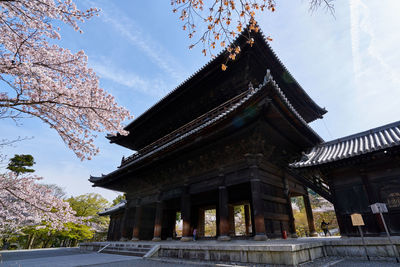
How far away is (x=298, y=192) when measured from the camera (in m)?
9.70

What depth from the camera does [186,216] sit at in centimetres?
898

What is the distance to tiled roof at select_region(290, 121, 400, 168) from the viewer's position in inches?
232

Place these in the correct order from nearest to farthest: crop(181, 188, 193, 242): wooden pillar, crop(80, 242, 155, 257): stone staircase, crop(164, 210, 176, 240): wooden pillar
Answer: crop(80, 242, 155, 257): stone staircase, crop(181, 188, 193, 242): wooden pillar, crop(164, 210, 176, 240): wooden pillar

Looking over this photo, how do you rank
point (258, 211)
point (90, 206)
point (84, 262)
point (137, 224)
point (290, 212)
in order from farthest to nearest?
point (90, 206) < point (137, 224) < point (290, 212) < point (258, 211) < point (84, 262)

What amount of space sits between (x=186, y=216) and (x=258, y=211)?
3.76m

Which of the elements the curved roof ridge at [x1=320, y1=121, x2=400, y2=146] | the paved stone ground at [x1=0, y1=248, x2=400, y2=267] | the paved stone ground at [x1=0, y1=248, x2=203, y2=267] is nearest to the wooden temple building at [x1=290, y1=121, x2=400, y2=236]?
the curved roof ridge at [x1=320, y1=121, x2=400, y2=146]

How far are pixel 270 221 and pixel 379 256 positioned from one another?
117 inches

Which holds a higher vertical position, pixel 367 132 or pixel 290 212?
pixel 367 132

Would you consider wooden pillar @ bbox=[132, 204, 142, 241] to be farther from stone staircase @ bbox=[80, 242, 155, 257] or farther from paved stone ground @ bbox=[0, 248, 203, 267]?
paved stone ground @ bbox=[0, 248, 203, 267]

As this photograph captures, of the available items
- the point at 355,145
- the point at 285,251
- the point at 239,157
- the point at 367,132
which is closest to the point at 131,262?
the point at 285,251

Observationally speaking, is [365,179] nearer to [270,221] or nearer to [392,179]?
[392,179]

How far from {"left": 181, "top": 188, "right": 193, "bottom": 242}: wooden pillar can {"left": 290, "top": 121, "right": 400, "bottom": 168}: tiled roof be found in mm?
5068

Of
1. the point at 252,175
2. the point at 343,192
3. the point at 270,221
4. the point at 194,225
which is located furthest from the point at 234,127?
the point at 194,225

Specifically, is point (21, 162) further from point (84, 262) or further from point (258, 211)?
point (258, 211)
